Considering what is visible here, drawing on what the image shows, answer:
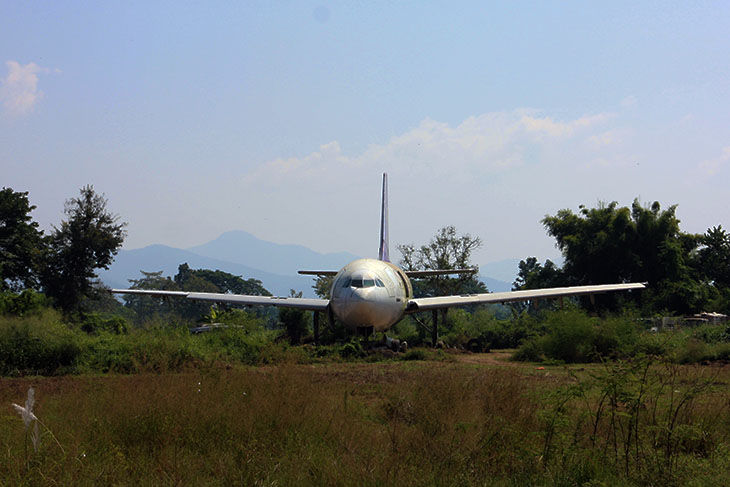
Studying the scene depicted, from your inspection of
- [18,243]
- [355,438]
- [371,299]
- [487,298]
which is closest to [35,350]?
[371,299]

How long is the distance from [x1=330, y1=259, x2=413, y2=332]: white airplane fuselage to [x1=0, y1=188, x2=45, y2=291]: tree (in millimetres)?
23838

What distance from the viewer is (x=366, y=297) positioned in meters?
21.7

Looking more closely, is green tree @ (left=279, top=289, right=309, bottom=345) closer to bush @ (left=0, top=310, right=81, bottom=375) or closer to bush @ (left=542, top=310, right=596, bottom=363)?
bush @ (left=542, top=310, right=596, bottom=363)

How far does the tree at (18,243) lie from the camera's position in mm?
38969

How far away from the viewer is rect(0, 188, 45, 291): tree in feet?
128

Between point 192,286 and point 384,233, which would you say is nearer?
point 384,233

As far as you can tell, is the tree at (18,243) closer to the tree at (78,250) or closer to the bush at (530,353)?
the tree at (78,250)

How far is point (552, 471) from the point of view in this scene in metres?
6.59

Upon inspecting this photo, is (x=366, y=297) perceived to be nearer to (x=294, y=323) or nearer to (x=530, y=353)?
(x=530, y=353)

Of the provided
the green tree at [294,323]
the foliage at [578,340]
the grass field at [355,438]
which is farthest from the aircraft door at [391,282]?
the grass field at [355,438]

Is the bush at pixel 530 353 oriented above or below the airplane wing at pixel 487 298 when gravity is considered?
below

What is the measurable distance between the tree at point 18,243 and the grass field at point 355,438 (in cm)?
3427

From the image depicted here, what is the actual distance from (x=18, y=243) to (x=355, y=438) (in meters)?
40.0

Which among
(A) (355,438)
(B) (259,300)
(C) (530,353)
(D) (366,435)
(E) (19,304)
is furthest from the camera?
(B) (259,300)
